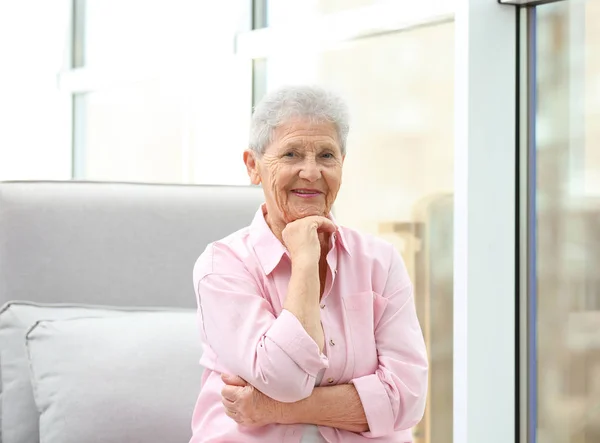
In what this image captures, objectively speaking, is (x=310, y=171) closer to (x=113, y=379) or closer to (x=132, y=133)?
(x=113, y=379)

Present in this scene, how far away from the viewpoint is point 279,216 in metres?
1.57

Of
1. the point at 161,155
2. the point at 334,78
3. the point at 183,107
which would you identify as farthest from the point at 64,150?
the point at 334,78

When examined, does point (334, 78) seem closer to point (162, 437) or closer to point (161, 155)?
point (161, 155)

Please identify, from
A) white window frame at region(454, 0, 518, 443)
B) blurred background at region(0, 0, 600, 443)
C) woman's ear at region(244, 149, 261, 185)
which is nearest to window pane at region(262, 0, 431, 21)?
blurred background at region(0, 0, 600, 443)

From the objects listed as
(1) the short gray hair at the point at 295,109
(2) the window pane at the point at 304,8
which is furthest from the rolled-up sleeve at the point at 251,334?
(2) the window pane at the point at 304,8

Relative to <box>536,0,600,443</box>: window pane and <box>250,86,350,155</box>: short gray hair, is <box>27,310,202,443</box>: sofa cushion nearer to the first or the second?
<box>250,86,350,155</box>: short gray hair

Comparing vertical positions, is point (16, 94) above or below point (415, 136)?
above

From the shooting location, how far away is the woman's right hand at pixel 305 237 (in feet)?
4.85

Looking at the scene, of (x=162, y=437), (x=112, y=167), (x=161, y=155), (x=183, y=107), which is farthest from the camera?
(x=112, y=167)

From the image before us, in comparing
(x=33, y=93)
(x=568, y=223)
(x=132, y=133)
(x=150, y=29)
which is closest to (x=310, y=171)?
(x=568, y=223)

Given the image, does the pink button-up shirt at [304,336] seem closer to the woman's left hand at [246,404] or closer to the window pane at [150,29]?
the woman's left hand at [246,404]

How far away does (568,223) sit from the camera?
2.59 m

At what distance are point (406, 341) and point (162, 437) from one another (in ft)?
A: 2.11

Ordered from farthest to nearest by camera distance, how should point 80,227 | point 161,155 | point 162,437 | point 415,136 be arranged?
point 161,155
point 415,136
point 80,227
point 162,437
